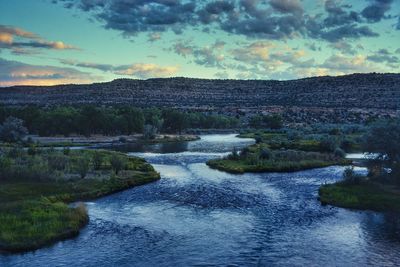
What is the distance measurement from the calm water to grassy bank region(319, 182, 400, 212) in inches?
65.8

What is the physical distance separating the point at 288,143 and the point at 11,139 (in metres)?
64.0

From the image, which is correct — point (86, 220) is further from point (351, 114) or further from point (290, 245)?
point (351, 114)

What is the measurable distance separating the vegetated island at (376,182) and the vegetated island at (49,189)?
24.4 meters

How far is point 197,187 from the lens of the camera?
193 feet

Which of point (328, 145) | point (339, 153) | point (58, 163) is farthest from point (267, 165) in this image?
point (58, 163)

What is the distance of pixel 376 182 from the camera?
57500 mm

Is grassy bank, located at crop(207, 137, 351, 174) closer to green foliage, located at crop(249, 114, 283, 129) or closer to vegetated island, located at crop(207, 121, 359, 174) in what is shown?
vegetated island, located at crop(207, 121, 359, 174)

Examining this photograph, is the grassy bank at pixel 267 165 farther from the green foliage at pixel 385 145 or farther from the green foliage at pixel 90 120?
the green foliage at pixel 90 120

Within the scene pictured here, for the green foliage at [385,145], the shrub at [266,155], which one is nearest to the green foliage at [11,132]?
the shrub at [266,155]

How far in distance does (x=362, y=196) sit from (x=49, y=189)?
34.7 metres

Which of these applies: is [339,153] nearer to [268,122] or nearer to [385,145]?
[385,145]

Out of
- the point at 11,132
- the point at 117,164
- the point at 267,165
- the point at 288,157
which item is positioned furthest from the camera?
the point at 11,132

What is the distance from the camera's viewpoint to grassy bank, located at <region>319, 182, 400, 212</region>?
48.5 meters

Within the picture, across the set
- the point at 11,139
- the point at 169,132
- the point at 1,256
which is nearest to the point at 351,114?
the point at 169,132
